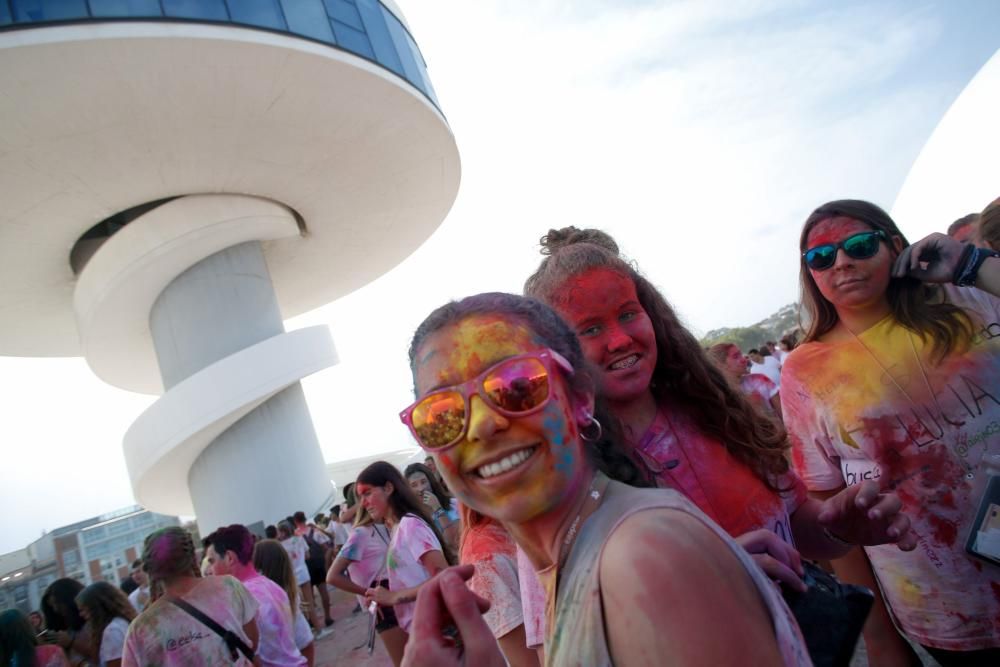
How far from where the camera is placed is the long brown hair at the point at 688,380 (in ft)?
5.74

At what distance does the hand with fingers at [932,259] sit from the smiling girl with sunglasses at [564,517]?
1.63 metres

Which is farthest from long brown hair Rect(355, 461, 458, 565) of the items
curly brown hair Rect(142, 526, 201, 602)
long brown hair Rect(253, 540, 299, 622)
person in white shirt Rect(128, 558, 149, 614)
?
person in white shirt Rect(128, 558, 149, 614)

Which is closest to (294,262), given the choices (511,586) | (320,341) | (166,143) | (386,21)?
(320,341)

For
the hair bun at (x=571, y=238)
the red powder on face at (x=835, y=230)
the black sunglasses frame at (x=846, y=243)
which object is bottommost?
the black sunglasses frame at (x=846, y=243)

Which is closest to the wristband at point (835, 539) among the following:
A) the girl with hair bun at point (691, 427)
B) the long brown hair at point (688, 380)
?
the girl with hair bun at point (691, 427)

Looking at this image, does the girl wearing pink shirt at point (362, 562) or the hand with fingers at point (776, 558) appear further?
the girl wearing pink shirt at point (362, 562)

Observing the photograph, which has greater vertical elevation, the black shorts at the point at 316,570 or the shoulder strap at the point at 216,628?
the shoulder strap at the point at 216,628

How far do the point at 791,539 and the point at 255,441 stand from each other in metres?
13.4

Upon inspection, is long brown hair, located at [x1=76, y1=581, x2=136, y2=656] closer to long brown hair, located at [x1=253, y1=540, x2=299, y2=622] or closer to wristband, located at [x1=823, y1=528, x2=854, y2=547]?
long brown hair, located at [x1=253, y1=540, x2=299, y2=622]

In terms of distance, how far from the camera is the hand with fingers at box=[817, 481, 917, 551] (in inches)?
58.2

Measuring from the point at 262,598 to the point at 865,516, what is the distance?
4.31 m

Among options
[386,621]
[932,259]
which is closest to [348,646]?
[386,621]

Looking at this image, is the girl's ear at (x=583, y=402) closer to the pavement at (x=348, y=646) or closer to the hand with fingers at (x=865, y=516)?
the hand with fingers at (x=865, y=516)

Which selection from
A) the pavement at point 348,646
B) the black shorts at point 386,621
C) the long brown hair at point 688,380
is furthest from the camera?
the pavement at point 348,646
